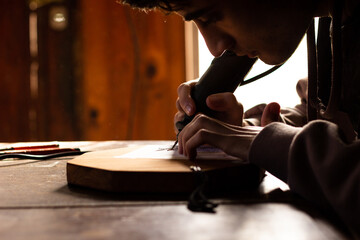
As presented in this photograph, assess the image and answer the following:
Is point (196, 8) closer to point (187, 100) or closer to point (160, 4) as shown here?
point (160, 4)

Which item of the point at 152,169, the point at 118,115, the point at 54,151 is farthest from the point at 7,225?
the point at 118,115

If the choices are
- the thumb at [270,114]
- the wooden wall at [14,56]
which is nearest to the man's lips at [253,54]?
the thumb at [270,114]

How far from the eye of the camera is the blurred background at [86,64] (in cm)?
216

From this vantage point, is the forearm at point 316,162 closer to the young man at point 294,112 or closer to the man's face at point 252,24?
the young man at point 294,112

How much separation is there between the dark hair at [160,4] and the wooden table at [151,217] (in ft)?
1.11

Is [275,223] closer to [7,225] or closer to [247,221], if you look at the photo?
[247,221]

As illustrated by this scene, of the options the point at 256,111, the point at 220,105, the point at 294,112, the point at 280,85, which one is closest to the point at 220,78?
the point at 220,105

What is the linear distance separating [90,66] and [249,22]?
59.7 inches

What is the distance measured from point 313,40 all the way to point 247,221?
673mm

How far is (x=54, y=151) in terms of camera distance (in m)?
1.01

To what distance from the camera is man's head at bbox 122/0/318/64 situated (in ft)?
2.40

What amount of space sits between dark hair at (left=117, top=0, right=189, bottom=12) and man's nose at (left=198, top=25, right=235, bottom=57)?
77 millimetres

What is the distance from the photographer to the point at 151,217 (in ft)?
1.41

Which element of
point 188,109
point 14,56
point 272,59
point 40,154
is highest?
point 14,56
